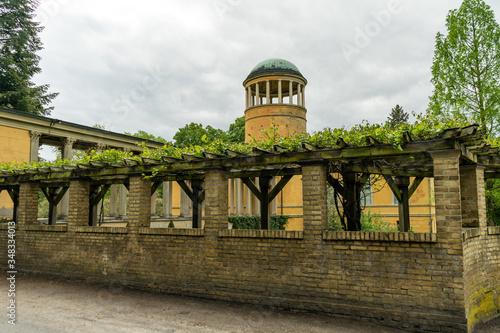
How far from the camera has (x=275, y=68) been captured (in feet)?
89.7

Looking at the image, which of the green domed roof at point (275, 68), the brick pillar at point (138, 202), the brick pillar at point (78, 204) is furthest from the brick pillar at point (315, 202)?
the green domed roof at point (275, 68)

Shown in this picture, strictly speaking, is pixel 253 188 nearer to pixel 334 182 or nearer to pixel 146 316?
pixel 334 182

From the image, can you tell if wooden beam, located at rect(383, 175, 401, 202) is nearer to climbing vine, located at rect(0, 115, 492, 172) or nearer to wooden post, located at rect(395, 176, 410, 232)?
wooden post, located at rect(395, 176, 410, 232)

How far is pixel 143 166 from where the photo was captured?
30.6 ft

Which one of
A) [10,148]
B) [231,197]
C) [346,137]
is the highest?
[10,148]

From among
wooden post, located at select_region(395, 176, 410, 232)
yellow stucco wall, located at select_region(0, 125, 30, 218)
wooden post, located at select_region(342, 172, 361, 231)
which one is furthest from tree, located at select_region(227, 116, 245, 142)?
wooden post, located at select_region(342, 172, 361, 231)

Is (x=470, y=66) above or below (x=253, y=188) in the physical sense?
above

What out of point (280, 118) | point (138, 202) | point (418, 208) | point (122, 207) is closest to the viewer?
point (138, 202)

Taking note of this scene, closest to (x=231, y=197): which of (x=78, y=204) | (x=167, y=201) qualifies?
(x=167, y=201)

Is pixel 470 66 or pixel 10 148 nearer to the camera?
pixel 470 66

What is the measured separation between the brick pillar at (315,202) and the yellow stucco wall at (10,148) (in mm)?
18383

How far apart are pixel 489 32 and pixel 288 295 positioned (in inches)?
581

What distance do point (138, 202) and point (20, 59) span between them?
32719 millimetres

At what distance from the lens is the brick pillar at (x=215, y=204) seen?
326 inches
